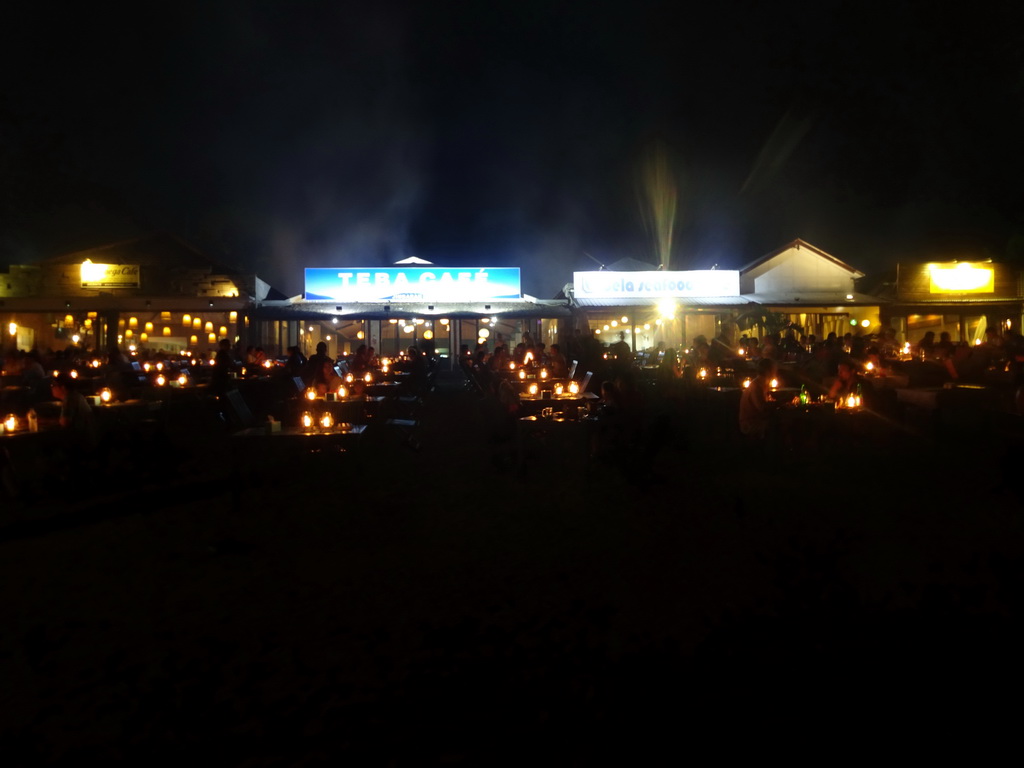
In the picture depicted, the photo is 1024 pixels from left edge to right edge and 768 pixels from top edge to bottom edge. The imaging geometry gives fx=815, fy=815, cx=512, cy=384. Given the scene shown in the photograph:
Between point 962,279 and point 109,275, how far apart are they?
30.4m

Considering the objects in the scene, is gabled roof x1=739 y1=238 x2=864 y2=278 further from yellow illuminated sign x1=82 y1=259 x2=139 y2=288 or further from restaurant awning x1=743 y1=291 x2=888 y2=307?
yellow illuminated sign x1=82 y1=259 x2=139 y2=288

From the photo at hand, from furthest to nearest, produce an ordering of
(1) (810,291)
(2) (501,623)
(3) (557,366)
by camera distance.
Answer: (1) (810,291) < (3) (557,366) < (2) (501,623)

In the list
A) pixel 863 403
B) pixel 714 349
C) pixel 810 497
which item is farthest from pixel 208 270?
pixel 810 497

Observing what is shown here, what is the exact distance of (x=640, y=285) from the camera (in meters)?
27.7

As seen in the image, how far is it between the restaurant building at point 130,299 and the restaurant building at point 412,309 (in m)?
1.69

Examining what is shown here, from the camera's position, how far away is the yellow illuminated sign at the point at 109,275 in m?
28.7

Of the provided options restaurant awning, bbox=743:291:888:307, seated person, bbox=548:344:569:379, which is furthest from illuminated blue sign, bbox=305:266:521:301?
seated person, bbox=548:344:569:379

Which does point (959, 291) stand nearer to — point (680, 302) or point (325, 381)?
point (680, 302)

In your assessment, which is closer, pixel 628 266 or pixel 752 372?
pixel 752 372

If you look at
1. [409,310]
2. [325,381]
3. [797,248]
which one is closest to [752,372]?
[325,381]

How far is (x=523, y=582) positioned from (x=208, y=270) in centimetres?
2725

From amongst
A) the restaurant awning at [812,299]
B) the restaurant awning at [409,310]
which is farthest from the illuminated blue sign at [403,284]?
the restaurant awning at [812,299]

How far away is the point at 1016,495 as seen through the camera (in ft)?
23.0

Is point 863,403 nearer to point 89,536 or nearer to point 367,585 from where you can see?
point 367,585
